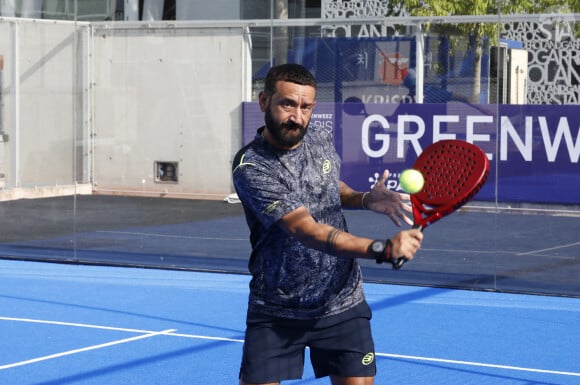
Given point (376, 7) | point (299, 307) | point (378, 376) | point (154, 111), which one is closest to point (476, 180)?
point (299, 307)

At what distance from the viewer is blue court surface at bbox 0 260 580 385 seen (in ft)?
25.2

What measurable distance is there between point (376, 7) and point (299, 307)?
23.4ft

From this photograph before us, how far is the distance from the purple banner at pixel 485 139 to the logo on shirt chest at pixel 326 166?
622cm

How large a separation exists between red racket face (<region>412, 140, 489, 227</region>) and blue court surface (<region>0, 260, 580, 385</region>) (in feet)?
10.1

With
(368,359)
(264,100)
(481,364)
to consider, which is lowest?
(481,364)

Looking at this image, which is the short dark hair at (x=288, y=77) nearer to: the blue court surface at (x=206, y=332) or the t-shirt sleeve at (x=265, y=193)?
the t-shirt sleeve at (x=265, y=193)

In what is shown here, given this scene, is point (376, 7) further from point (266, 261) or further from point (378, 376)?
point (266, 261)

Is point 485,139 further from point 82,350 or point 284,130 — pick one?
point 284,130

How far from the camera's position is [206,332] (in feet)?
29.7

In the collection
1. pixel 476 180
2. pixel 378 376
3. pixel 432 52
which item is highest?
pixel 432 52

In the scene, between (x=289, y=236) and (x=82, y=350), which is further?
(x=82, y=350)

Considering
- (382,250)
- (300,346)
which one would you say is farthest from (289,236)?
(382,250)

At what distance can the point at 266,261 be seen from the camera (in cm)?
483

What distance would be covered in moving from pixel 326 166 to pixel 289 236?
1.09ft
